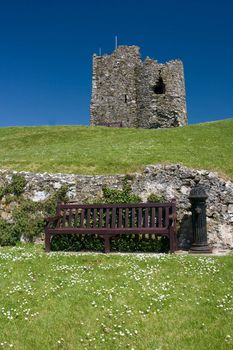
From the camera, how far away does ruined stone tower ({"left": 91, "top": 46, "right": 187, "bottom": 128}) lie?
4984 cm

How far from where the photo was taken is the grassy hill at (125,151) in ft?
61.9

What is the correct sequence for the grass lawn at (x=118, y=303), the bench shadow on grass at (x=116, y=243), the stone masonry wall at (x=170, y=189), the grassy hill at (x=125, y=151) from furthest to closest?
the grassy hill at (x=125, y=151)
the stone masonry wall at (x=170, y=189)
the bench shadow on grass at (x=116, y=243)
the grass lawn at (x=118, y=303)

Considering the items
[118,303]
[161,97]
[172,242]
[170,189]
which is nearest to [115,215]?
[172,242]

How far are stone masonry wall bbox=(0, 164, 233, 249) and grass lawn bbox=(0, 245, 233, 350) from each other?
3172 millimetres

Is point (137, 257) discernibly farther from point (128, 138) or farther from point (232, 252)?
point (128, 138)

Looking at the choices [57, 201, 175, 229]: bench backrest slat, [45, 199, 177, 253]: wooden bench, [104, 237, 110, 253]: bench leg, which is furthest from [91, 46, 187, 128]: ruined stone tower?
[104, 237, 110, 253]: bench leg

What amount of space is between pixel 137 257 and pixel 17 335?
5253 millimetres

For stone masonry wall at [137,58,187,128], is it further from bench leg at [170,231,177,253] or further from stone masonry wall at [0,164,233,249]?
bench leg at [170,231,177,253]

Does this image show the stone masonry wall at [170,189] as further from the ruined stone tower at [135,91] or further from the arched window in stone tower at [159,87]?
the arched window in stone tower at [159,87]

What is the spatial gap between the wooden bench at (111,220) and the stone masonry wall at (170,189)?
1.18 metres

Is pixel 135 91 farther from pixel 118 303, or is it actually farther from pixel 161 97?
pixel 118 303

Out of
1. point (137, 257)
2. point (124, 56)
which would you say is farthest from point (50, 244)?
point (124, 56)

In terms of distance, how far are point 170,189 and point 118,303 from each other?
825cm

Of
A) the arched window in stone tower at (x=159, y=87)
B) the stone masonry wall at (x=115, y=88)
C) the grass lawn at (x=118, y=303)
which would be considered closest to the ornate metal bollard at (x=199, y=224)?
the grass lawn at (x=118, y=303)
